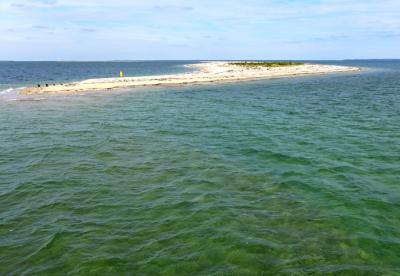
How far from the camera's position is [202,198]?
13.5m

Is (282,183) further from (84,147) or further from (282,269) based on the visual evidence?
(84,147)

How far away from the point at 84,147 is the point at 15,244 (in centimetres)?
1147

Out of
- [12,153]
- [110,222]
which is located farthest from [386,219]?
[12,153]

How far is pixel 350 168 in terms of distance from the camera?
16516 millimetres

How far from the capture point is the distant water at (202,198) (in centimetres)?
948

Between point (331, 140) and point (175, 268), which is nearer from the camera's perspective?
point (175, 268)

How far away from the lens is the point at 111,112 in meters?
34.6

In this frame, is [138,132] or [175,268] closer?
[175,268]

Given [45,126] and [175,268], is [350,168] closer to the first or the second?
[175,268]

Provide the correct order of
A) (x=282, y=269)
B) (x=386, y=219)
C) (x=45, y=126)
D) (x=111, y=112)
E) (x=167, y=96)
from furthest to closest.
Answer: (x=167, y=96) → (x=111, y=112) → (x=45, y=126) → (x=386, y=219) → (x=282, y=269)

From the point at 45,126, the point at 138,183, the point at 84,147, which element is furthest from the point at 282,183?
the point at 45,126

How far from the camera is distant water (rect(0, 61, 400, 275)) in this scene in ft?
31.1

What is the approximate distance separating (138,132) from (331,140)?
13206mm

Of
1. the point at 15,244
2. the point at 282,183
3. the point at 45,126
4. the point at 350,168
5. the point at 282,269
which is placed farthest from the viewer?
the point at 45,126
